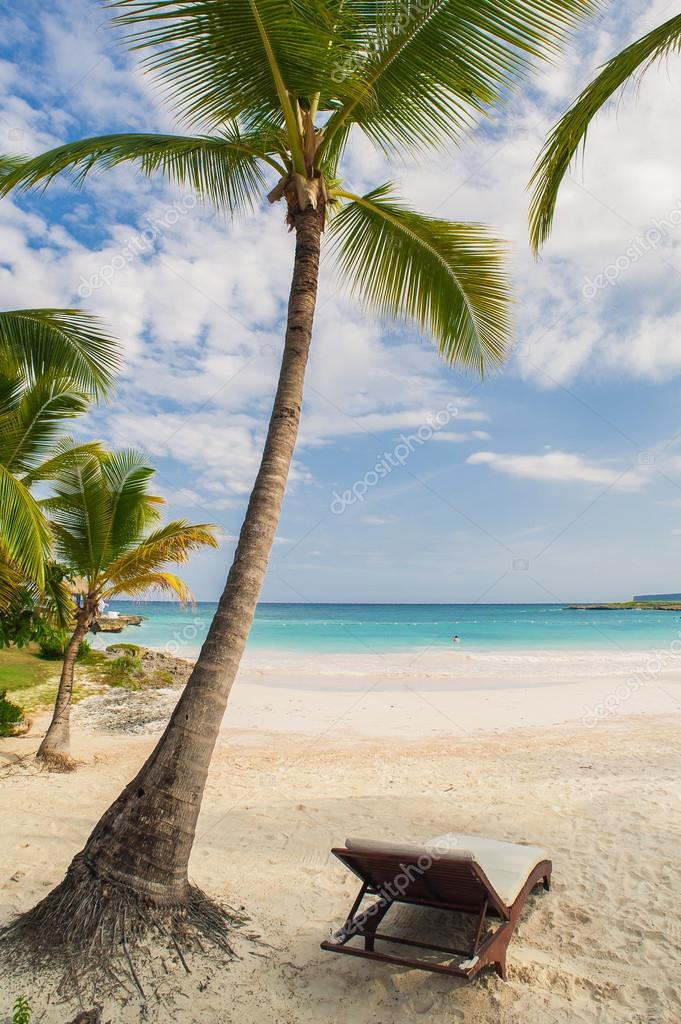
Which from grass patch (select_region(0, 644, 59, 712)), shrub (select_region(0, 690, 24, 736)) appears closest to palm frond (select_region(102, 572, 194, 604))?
shrub (select_region(0, 690, 24, 736))

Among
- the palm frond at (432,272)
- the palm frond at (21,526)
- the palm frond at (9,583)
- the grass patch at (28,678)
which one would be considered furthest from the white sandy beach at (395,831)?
the palm frond at (432,272)

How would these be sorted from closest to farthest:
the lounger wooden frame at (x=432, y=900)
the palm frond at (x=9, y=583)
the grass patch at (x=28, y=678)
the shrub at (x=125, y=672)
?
1. the lounger wooden frame at (x=432, y=900)
2. the palm frond at (x=9, y=583)
3. the grass patch at (x=28, y=678)
4. the shrub at (x=125, y=672)

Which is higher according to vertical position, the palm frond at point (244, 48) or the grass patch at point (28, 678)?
the palm frond at point (244, 48)

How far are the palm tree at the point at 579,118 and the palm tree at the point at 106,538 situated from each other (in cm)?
661

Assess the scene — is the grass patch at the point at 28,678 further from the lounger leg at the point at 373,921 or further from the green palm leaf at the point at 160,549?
the lounger leg at the point at 373,921

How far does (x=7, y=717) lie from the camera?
418 inches

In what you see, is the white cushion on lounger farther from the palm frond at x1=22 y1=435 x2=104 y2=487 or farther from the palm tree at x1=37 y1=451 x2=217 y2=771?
the palm frond at x1=22 y1=435 x2=104 y2=487

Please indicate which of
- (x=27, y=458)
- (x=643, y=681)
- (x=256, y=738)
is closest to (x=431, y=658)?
(x=643, y=681)

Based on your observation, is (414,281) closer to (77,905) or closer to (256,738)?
(77,905)

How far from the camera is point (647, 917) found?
4355mm

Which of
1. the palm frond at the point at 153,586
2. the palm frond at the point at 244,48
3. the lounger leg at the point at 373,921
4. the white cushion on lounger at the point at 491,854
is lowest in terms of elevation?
the lounger leg at the point at 373,921

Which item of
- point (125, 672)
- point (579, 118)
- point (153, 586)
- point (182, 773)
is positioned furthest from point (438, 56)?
point (125, 672)

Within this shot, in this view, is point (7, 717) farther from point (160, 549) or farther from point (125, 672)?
point (125, 672)

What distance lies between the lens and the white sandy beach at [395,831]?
11.1 ft
